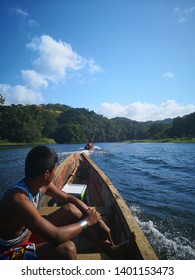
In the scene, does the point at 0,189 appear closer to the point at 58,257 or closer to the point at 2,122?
the point at 58,257

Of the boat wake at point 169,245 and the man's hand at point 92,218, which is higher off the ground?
the man's hand at point 92,218

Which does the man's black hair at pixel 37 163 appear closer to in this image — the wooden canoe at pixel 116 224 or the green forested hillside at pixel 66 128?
the wooden canoe at pixel 116 224

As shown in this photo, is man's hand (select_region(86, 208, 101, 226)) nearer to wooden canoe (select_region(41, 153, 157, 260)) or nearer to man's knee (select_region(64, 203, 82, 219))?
man's knee (select_region(64, 203, 82, 219))

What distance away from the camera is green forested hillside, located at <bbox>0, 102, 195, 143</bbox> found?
238 ft

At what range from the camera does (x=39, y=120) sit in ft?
290

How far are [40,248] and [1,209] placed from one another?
63cm

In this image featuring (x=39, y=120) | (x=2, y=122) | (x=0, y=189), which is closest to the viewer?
(x=0, y=189)

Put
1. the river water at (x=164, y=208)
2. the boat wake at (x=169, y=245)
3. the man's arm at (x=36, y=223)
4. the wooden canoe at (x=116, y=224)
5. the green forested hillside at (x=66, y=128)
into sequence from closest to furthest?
the man's arm at (x=36, y=223), the wooden canoe at (x=116, y=224), the boat wake at (x=169, y=245), the river water at (x=164, y=208), the green forested hillside at (x=66, y=128)

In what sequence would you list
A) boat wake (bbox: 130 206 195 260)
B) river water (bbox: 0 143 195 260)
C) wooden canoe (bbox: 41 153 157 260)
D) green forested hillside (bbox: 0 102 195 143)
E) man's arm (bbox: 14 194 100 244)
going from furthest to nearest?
green forested hillside (bbox: 0 102 195 143) → river water (bbox: 0 143 195 260) → boat wake (bbox: 130 206 195 260) → wooden canoe (bbox: 41 153 157 260) → man's arm (bbox: 14 194 100 244)

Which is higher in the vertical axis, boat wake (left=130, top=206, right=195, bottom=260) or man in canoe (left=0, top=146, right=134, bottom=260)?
man in canoe (left=0, top=146, right=134, bottom=260)

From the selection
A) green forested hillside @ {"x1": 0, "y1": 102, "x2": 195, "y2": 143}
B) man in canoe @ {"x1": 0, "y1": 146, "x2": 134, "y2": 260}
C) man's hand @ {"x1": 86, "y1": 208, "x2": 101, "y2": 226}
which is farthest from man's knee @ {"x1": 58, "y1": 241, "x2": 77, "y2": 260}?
green forested hillside @ {"x1": 0, "y1": 102, "x2": 195, "y2": 143}

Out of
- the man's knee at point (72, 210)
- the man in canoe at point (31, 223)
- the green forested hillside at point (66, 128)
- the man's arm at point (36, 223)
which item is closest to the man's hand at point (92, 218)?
the man in canoe at point (31, 223)

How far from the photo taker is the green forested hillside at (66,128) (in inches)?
2862
